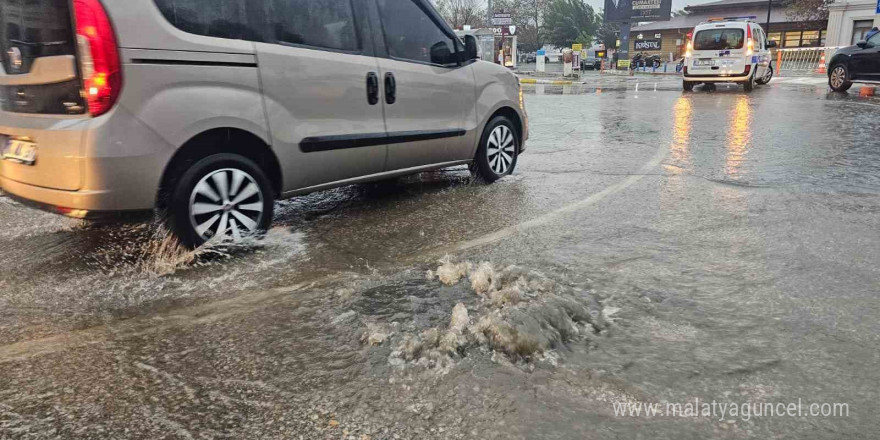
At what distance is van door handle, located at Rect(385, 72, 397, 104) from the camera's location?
471cm

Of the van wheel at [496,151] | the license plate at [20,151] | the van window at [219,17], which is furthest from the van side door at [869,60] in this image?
the license plate at [20,151]

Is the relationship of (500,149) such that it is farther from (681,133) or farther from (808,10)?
(808,10)

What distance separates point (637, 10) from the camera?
185ft

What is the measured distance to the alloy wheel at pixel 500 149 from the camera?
595 centimetres

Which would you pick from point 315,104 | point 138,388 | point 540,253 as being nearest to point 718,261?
point 540,253

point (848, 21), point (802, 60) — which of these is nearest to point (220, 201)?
point (802, 60)

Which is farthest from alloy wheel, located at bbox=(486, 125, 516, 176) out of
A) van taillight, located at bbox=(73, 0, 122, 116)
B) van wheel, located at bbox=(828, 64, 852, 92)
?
van wheel, located at bbox=(828, 64, 852, 92)

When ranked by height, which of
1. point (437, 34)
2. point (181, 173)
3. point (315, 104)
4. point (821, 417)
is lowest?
point (821, 417)

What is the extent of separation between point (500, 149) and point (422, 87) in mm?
1324

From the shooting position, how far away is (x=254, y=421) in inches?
82.3

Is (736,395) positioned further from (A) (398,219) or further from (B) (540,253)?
(A) (398,219)

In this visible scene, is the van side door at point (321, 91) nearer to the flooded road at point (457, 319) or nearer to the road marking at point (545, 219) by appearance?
the flooded road at point (457, 319)

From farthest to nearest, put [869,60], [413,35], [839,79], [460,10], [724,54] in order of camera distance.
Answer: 1. [460,10]
2. [724,54]
3. [839,79]
4. [869,60]
5. [413,35]

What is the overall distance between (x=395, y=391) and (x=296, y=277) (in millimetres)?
1382
